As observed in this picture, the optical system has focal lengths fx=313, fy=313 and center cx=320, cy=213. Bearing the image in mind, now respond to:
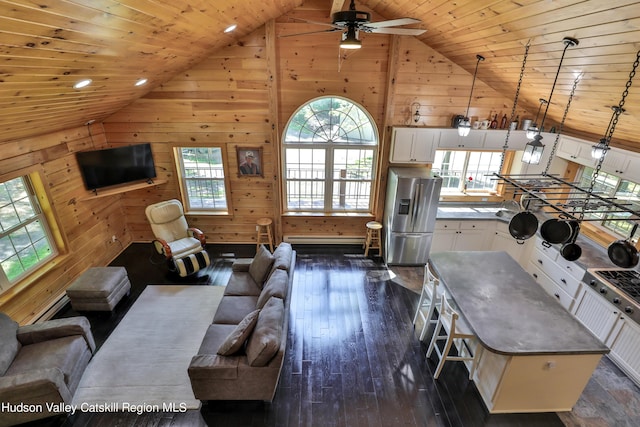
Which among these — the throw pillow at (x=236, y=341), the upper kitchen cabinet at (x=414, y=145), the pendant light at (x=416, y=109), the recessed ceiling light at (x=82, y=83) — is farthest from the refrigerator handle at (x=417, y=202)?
the recessed ceiling light at (x=82, y=83)

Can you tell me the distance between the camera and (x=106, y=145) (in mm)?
5301

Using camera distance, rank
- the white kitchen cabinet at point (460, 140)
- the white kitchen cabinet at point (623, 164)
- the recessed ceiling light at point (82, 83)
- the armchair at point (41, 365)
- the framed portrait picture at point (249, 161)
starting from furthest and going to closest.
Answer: the framed portrait picture at point (249, 161)
the white kitchen cabinet at point (460, 140)
the white kitchen cabinet at point (623, 164)
the recessed ceiling light at point (82, 83)
the armchair at point (41, 365)

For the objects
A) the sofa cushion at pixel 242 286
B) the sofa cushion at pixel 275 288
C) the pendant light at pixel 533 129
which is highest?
the pendant light at pixel 533 129

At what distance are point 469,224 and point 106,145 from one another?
20.6 feet

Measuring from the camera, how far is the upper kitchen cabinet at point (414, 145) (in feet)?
16.5

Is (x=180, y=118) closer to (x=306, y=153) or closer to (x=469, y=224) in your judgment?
(x=306, y=153)

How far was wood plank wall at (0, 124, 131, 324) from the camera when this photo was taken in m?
3.68

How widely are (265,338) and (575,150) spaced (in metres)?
4.75

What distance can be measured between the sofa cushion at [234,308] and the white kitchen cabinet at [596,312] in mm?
4002

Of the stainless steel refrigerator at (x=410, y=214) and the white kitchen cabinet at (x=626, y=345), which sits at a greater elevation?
the stainless steel refrigerator at (x=410, y=214)

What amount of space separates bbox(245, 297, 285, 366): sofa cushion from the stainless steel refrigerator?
279 cm

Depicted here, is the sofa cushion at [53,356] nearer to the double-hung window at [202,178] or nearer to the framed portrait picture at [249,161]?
the double-hung window at [202,178]

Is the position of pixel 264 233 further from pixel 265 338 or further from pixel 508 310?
pixel 508 310

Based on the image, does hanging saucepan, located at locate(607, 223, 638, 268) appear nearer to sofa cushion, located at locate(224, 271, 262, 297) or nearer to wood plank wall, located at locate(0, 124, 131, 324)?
sofa cushion, located at locate(224, 271, 262, 297)
